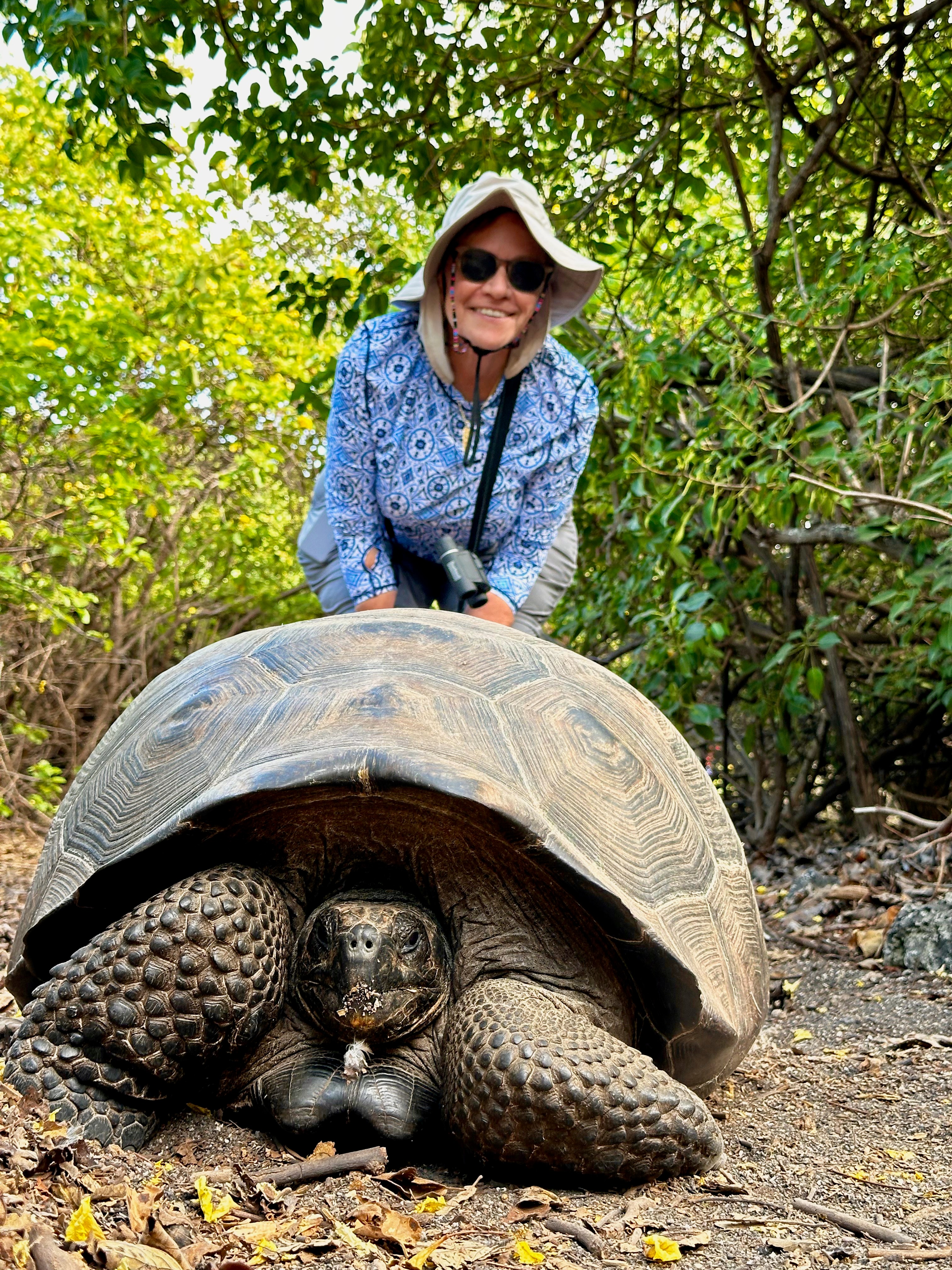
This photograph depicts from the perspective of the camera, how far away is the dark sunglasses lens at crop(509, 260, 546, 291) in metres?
3.19

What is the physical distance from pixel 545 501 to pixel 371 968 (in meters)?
1.90

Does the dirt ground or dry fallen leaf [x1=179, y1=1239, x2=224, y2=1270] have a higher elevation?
dry fallen leaf [x1=179, y1=1239, x2=224, y2=1270]

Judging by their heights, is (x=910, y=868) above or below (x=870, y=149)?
below

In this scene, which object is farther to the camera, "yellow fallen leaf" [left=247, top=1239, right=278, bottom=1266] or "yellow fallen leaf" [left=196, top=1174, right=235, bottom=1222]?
"yellow fallen leaf" [left=196, top=1174, right=235, bottom=1222]

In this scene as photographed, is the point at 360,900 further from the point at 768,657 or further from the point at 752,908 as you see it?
the point at 768,657

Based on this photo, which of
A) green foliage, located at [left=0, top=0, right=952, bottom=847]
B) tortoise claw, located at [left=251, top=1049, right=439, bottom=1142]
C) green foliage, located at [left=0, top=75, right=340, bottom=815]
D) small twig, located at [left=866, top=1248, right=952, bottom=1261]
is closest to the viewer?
small twig, located at [left=866, top=1248, right=952, bottom=1261]

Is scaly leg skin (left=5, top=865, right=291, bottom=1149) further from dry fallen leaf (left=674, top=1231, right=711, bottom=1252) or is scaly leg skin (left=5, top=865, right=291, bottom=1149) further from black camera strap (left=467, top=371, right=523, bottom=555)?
black camera strap (left=467, top=371, right=523, bottom=555)

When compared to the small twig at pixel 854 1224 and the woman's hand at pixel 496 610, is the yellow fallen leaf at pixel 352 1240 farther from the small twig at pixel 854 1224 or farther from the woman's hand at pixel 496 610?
the woman's hand at pixel 496 610

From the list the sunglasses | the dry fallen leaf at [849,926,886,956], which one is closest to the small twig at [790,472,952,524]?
the sunglasses

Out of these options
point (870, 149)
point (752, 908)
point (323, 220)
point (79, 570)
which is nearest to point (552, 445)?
point (752, 908)

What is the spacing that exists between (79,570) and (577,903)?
5799mm

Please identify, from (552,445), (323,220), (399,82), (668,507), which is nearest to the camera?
(552,445)

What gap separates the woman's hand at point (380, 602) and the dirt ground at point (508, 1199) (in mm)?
1509

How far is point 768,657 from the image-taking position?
5109 mm
